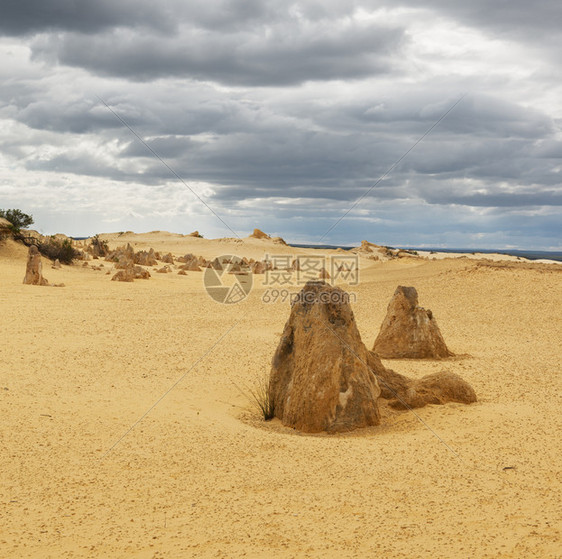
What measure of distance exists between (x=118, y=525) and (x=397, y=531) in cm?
185

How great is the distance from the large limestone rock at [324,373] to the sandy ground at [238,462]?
25 centimetres

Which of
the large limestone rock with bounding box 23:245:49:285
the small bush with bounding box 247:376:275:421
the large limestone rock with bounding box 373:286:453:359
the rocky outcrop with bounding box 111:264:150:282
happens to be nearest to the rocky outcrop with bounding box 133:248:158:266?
the rocky outcrop with bounding box 111:264:150:282

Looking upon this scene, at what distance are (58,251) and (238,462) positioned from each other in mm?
23240

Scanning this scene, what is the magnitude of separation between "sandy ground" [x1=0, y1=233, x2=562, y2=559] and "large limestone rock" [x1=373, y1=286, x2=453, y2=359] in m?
0.42

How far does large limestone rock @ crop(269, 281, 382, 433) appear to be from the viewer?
249 inches

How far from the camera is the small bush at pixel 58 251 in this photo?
2620 centimetres

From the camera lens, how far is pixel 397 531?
12.9 ft

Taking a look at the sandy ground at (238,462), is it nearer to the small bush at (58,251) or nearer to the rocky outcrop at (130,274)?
the rocky outcrop at (130,274)

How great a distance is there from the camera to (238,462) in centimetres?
511

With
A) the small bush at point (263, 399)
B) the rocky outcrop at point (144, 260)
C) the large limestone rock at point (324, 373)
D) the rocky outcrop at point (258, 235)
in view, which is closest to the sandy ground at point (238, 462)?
the small bush at point (263, 399)

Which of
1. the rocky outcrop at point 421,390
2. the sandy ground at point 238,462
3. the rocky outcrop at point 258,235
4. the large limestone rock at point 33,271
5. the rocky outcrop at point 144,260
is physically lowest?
the sandy ground at point 238,462
